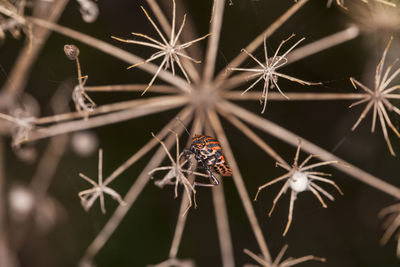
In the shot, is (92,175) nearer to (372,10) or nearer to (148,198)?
(148,198)

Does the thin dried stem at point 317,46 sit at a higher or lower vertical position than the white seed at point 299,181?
higher

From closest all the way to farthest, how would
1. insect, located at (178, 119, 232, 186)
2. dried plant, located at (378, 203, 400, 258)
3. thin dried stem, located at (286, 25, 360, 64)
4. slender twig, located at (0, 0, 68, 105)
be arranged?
insect, located at (178, 119, 232, 186) → thin dried stem, located at (286, 25, 360, 64) → dried plant, located at (378, 203, 400, 258) → slender twig, located at (0, 0, 68, 105)

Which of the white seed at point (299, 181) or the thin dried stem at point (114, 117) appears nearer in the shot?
the white seed at point (299, 181)

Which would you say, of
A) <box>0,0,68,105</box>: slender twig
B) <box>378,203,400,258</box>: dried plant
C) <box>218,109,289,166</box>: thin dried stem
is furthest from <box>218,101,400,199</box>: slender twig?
<box>0,0,68,105</box>: slender twig

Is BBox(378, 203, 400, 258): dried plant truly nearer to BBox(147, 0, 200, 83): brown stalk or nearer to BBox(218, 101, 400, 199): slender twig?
BBox(218, 101, 400, 199): slender twig

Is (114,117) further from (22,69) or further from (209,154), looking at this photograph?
(22,69)

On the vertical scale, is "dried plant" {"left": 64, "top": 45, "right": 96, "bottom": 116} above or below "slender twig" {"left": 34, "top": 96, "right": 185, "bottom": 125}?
below

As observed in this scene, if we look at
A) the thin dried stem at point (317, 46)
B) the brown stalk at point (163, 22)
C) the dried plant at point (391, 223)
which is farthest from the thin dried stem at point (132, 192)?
the dried plant at point (391, 223)

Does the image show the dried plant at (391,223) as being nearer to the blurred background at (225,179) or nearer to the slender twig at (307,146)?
the blurred background at (225,179)

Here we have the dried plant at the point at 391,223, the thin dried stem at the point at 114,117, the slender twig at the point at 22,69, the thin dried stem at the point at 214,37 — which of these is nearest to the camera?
the thin dried stem at the point at 214,37
